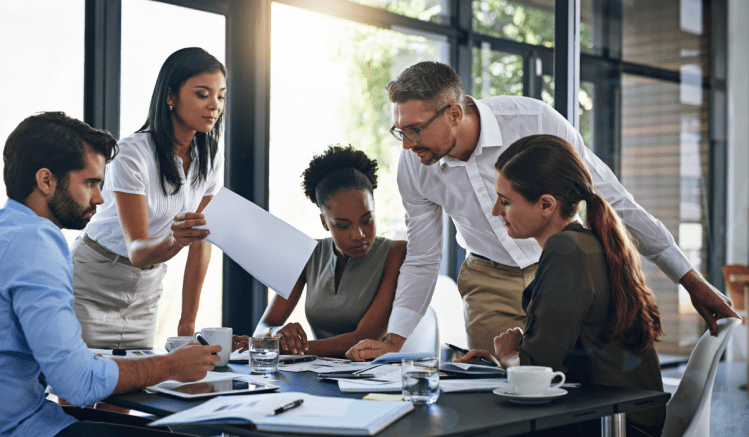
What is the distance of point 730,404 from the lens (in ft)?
8.56

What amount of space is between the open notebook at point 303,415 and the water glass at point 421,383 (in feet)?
0.19

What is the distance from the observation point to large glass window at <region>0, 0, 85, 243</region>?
3.14 meters

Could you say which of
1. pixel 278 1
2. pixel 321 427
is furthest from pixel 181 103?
pixel 278 1

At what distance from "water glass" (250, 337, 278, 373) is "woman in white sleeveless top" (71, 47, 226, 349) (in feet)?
1.87

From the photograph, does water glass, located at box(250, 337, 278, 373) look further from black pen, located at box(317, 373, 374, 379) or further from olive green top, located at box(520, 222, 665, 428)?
olive green top, located at box(520, 222, 665, 428)

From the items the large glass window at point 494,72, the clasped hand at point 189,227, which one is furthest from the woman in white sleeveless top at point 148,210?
the large glass window at point 494,72

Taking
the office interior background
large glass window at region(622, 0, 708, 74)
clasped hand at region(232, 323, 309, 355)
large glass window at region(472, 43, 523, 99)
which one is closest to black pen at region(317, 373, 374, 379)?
clasped hand at region(232, 323, 309, 355)

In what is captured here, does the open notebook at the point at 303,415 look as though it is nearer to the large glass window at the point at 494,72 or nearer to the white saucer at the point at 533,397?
the white saucer at the point at 533,397

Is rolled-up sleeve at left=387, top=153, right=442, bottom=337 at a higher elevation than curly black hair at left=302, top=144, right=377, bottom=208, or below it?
below

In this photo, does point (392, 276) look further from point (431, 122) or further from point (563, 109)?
point (563, 109)

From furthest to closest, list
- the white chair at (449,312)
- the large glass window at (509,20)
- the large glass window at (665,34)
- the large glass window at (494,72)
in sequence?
the large glass window at (494,72) < the large glass window at (509,20) < the white chair at (449,312) < the large glass window at (665,34)

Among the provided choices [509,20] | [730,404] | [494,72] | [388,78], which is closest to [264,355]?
[730,404]

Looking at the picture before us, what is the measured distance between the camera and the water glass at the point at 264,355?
167 cm

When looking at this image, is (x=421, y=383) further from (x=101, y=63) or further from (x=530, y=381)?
(x=101, y=63)
